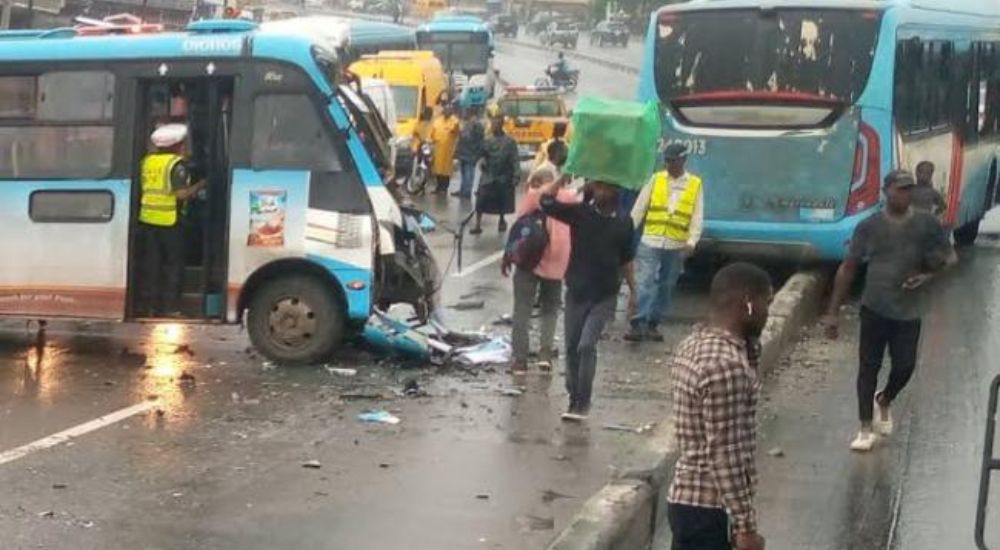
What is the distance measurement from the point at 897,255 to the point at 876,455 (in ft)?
3.99

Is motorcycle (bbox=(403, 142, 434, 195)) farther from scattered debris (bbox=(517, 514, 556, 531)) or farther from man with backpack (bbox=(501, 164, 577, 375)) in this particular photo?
scattered debris (bbox=(517, 514, 556, 531))

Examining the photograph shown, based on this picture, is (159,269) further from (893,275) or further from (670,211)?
(893,275)

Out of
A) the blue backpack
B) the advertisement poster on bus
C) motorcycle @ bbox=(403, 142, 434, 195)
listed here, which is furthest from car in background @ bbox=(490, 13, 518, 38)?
the blue backpack

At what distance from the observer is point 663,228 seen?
13250 millimetres

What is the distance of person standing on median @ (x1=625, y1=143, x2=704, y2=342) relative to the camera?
13.2 m

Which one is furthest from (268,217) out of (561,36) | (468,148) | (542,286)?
(561,36)

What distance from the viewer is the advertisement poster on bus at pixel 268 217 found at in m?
Result: 11.8

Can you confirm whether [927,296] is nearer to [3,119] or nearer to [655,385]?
[655,385]

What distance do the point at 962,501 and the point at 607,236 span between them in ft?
8.92

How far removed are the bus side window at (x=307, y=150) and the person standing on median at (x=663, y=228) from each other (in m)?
2.71

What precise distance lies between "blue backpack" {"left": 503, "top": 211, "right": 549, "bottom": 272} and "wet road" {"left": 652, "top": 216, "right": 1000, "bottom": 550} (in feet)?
6.28

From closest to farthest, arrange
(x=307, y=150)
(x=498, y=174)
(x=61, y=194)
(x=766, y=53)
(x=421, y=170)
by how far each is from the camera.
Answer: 1. (x=307, y=150)
2. (x=61, y=194)
3. (x=766, y=53)
4. (x=498, y=174)
5. (x=421, y=170)

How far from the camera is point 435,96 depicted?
105ft

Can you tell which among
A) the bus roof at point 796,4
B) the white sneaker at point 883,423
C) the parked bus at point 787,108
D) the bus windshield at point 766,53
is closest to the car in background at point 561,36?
the bus roof at point 796,4
